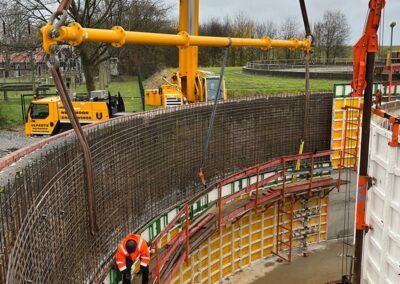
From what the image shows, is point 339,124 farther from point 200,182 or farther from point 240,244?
point 200,182

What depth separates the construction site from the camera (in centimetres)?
521

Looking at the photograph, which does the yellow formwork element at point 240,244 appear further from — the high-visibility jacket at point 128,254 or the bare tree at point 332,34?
the bare tree at point 332,34

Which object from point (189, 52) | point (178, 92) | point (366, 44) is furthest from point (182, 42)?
point (178, 92)

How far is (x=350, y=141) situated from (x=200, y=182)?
5.54 metres

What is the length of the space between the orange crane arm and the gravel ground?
1103 cm

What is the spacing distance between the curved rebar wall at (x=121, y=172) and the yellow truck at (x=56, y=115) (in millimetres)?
4825

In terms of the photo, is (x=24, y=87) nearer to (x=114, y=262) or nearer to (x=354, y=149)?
(x=354, y=149)

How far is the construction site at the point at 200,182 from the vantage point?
5.21 metres

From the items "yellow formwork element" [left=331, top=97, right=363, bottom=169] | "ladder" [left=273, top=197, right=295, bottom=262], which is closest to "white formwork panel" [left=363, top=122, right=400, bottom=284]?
"ladder" [left=273, top=197, right=295, bottom=262]

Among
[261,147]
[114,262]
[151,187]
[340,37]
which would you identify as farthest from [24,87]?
[340,37]

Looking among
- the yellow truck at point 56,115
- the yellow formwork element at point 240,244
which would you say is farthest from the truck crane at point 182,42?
the yellow formwork element at point 240,244

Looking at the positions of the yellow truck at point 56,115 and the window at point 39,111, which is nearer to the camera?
the yellow truck at point 56,115

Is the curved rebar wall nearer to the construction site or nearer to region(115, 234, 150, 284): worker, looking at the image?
the construction site

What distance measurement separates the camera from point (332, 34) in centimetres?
5816
